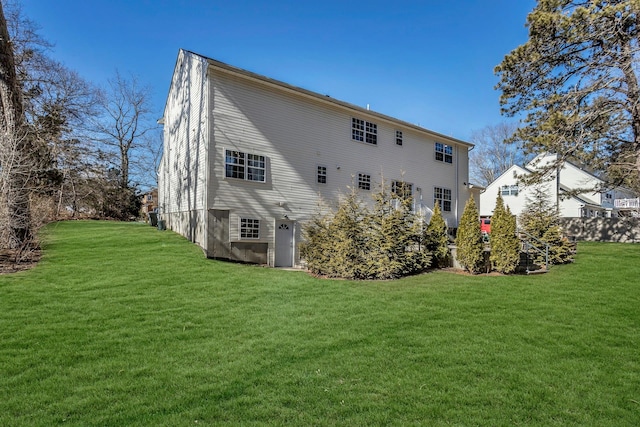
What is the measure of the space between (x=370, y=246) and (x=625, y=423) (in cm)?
749

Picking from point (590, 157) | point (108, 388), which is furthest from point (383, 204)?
point (590, 157)

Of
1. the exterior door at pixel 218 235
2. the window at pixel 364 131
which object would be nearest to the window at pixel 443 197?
the window at pixel 364 131

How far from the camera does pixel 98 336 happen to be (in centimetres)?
497

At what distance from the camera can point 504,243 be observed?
427 inches

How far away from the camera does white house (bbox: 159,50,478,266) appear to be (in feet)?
41.6

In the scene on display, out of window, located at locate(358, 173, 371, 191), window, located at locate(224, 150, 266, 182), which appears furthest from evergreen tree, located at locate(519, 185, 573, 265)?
window, located at locate(224, 150, 266, 182)

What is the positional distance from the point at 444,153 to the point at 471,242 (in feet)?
39.0

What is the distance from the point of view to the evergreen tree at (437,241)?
1206 centimetres

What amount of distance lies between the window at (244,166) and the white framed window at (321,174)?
2.81m

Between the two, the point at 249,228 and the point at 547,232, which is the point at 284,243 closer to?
the point at 249,228

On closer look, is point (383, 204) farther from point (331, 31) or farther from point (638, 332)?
point (331, 31)

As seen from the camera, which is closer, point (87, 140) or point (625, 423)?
point (625, 423)

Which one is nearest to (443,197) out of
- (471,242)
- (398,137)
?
(398,137)

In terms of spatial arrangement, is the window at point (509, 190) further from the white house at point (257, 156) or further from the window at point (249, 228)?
the window at point (249, 228)
